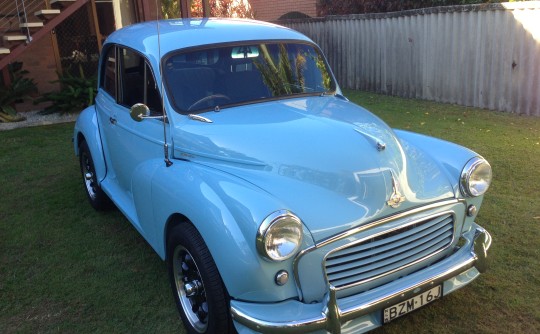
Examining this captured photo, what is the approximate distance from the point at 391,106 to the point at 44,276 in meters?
7.13

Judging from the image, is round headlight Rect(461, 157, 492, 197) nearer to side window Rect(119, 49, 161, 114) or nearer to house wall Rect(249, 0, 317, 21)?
side window Rect(119, 49, 161, 114)

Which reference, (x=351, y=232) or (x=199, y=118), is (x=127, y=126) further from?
(x=351, y=232)

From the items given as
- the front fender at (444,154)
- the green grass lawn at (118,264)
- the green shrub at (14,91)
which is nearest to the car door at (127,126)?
the green grass lawn at (118,264)

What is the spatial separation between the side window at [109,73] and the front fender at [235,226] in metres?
2.11

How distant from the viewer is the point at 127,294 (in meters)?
3.49

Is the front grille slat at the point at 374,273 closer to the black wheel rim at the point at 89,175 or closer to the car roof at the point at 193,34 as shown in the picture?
the car roof at the point at 193,34

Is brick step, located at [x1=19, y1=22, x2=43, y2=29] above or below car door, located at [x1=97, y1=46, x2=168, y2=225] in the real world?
above

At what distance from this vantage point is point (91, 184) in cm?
502

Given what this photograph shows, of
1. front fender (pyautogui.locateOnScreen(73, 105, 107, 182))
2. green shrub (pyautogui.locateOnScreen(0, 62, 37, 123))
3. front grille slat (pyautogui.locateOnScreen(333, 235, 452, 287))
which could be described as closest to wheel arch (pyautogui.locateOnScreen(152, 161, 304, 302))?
front grille slat (pyautogui.locateOnScreen(333, 235, 452, 287))

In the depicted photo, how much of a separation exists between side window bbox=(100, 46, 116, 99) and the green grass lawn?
129 centimetres

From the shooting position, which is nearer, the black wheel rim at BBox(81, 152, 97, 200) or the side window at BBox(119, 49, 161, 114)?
the side window at BBox(119, 49, 161, 114)

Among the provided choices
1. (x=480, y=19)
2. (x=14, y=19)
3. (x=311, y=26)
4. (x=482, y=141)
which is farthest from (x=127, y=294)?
(x=311, y=26)

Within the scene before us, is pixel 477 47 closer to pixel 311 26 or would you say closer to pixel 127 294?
pixel 311 26

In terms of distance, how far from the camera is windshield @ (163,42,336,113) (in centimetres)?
345
